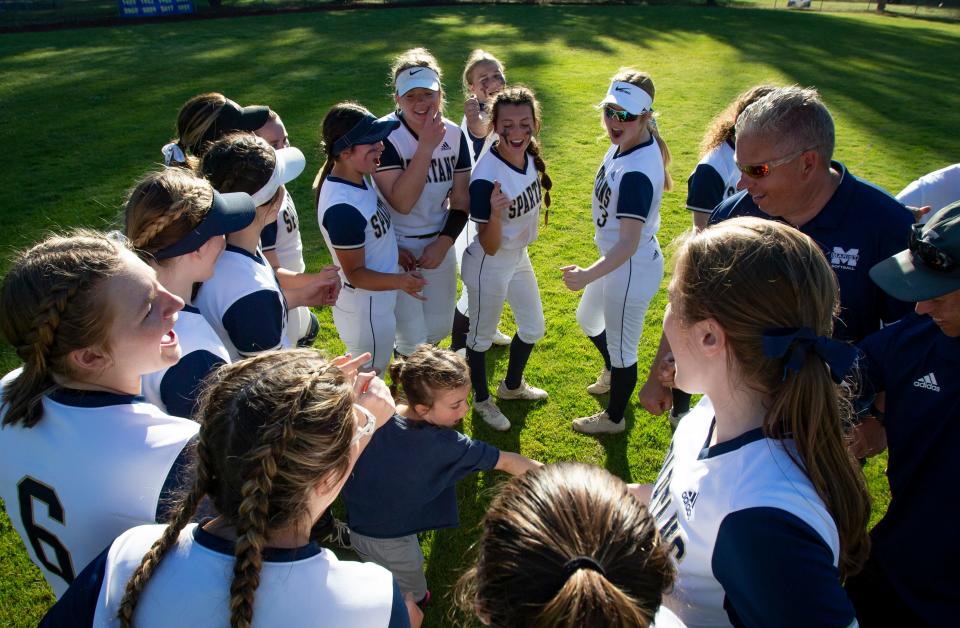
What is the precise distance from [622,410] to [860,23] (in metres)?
26.1

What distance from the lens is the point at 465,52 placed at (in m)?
17.1

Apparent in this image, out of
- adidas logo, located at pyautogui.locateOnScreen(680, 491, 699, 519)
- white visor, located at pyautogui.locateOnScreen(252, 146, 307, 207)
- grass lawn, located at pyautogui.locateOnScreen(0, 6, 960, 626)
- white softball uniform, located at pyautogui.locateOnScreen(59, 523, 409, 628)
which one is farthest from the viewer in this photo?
grass lawn, located at pyautogui.locateOnScreen(0, 6, 960, 626)

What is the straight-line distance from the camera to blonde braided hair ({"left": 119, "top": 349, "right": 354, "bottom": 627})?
50.9 inches

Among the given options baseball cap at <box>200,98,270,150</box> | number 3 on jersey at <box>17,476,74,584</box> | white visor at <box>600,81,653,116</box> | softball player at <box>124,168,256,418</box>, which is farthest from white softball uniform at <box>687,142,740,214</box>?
number 3 on jersey at <box>17,476,74,584</box>

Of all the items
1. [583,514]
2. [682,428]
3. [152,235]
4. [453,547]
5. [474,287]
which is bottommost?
[453,547]

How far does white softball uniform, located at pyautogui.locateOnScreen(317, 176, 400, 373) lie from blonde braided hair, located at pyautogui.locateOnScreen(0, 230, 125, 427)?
1.82 m

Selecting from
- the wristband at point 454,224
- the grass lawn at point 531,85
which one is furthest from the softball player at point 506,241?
the grass lawn at point 531,85

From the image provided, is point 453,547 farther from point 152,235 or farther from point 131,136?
point 131,136

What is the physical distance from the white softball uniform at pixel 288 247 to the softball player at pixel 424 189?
62 centimetres

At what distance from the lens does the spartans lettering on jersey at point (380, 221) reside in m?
3.73

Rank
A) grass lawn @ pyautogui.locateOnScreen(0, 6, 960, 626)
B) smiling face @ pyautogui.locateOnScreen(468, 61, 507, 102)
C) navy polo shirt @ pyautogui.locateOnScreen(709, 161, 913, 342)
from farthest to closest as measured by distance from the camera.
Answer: smiling face @ pyautogui.locateOnScreen(468, 61, 507, 102) < grass lawn @ pyautogui.locateOnScreen(0, 6, 960, 626) < navy polo shirt @ pyautogui.locateOnScreen(709, 161, 913, 342)

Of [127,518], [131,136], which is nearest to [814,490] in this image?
[127,518]

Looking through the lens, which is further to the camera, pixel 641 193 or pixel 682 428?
pixel 641 193

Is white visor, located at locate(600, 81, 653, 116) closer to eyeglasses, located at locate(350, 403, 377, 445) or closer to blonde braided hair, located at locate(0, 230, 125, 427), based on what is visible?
eyeglasses, located at locate(350, 403, 377, 445)
